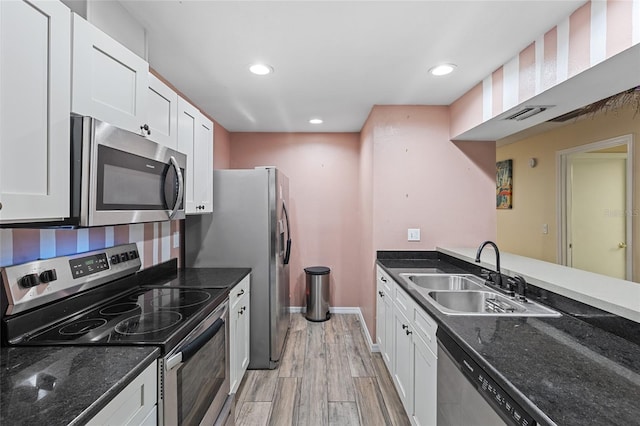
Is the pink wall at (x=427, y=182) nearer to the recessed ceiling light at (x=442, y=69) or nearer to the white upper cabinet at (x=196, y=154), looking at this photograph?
the recessed ceiling light at (x=442, y=69)

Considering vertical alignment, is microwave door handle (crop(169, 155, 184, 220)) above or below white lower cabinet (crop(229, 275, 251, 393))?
above

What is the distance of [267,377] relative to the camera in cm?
254

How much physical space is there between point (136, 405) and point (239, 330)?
4.31 ft

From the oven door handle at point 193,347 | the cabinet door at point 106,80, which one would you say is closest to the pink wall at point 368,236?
the oven door handle at point 193,347

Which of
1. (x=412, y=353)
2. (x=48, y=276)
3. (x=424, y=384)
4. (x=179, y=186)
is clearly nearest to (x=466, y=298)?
(x=412, y=353)

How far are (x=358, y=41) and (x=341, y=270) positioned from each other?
2.91m

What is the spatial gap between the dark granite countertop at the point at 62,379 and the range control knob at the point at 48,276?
27 centimetres

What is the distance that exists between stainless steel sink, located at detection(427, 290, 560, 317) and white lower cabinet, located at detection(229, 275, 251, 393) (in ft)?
4.35

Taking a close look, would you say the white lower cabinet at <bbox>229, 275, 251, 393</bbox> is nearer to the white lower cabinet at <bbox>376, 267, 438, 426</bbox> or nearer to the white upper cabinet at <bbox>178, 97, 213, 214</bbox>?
the white upper cabinet at <bbox>178, 97, 213, 214</bbox>

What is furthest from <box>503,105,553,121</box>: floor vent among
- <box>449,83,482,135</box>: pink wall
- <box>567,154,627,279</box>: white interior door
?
<box>567,154,627,279</box>: white interior door

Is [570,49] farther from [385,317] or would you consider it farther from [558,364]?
[385,317]

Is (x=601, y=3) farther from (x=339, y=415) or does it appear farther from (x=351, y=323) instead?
(x=351, y=323)

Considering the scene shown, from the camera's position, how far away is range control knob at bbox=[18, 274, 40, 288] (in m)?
1.16

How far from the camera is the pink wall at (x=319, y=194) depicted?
4035 mm
